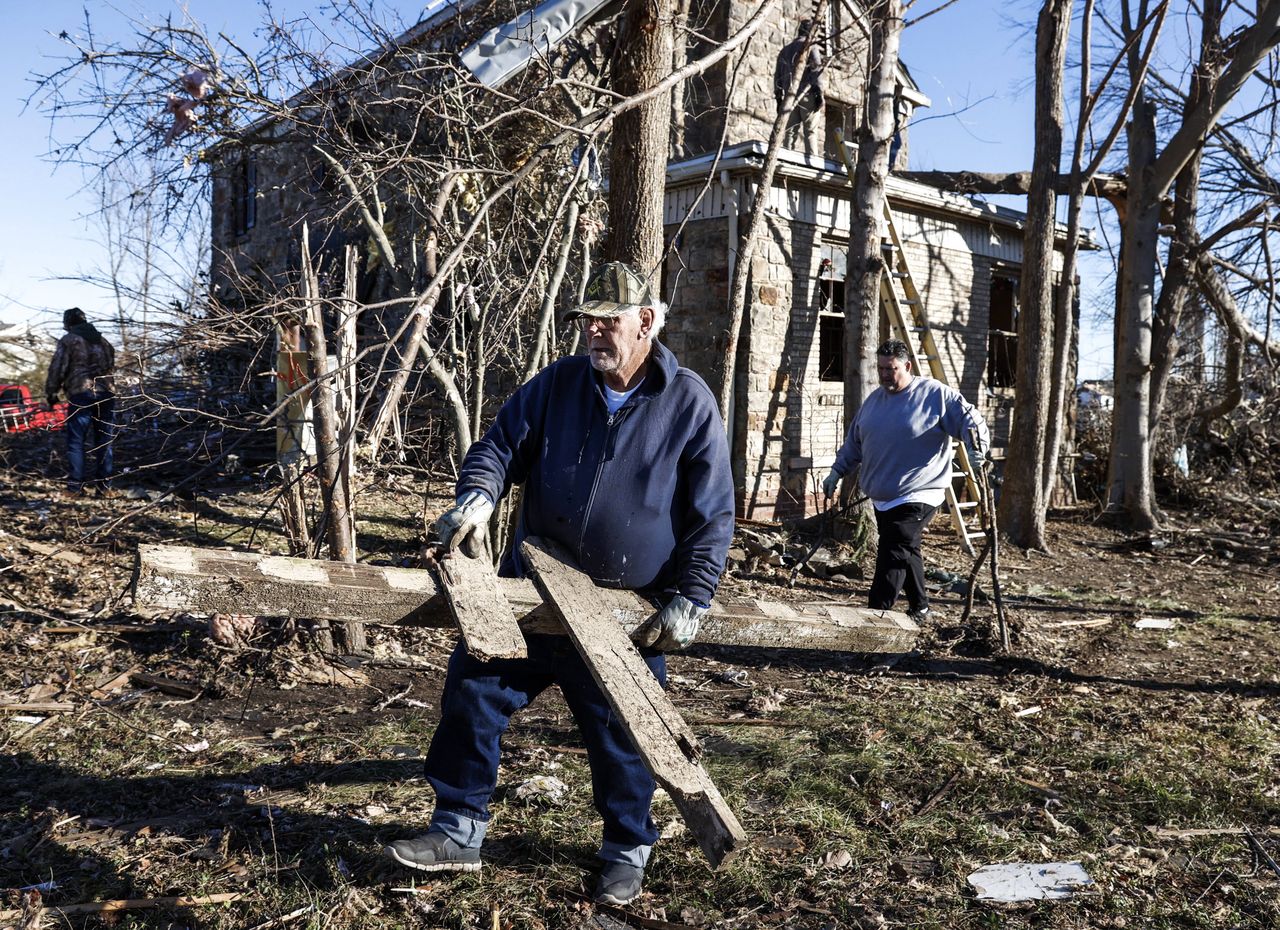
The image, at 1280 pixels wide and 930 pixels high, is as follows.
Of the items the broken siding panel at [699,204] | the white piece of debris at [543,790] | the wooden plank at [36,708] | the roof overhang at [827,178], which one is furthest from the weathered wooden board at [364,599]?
the broken siding panel at [699,204]

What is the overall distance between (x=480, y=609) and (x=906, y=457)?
4.32m

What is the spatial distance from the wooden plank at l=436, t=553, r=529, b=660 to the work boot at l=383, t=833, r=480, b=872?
878 millimetres

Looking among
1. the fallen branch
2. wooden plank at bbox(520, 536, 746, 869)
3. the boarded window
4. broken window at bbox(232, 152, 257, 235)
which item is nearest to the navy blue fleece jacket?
wooden plank at bbox(520, 536, 746, 869)

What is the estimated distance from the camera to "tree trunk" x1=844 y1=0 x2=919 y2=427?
408 inches

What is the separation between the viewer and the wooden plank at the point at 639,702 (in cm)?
222

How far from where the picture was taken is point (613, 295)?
3186 millimetres

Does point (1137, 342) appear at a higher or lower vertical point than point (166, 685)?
higher

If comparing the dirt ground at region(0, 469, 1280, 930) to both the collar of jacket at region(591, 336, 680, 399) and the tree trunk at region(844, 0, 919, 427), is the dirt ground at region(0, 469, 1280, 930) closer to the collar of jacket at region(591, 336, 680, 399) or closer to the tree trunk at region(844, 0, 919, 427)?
the collar of jacket at region(591, 336, 680, 399)

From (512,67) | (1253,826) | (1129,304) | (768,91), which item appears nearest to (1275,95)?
(1129,304)

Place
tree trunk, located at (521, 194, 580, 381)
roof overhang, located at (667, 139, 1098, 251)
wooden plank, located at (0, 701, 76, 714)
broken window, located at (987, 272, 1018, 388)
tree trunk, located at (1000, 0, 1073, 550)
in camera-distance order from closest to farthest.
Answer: wooden plank, located at (0, 701, 76, 714)
tree trunk, located at (521, 194, 580, 381)
roof overhang, located at (667, 139, 1098, 251)
tree trunk, located at (1000, 0, 1073, 550)
broken window, located at (987, 272, 1018, 388)

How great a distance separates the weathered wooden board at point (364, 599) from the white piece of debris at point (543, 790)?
1272 mm

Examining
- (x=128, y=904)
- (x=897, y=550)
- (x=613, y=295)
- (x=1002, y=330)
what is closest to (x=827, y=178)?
(x=1002, y=330)

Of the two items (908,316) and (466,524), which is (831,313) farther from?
(466,524)

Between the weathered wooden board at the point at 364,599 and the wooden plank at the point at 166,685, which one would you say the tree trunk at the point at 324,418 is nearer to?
the wooden plank at the point at 166,685
